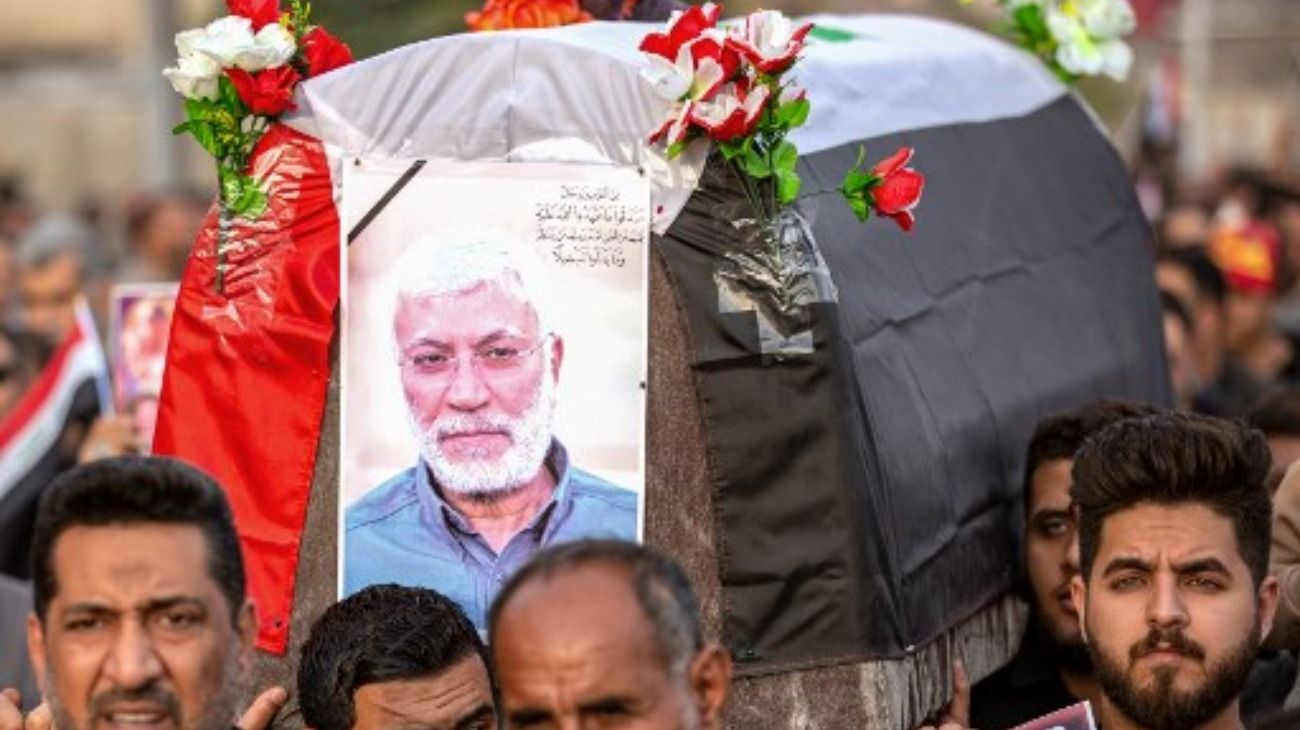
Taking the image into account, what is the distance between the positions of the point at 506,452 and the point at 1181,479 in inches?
53.9

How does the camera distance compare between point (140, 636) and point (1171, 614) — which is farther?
point (1171, 614)

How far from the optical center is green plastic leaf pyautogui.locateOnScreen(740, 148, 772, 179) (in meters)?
7.57

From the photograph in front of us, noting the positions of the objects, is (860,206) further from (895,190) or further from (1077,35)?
(1077,35)

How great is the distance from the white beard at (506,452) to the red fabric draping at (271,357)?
32cm

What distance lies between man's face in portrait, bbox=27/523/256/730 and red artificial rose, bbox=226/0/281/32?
6.50 ft

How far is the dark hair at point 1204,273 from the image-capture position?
15.7 metres

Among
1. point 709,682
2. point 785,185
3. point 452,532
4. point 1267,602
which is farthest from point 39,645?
point 1267,602

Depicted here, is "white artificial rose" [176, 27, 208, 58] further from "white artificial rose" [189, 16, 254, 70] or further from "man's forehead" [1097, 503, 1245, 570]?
"man's forehead" [1097, 503, 1245, 570]

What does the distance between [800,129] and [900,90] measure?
1107 mm

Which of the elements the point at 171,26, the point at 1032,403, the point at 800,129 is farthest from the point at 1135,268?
the point at 171,26

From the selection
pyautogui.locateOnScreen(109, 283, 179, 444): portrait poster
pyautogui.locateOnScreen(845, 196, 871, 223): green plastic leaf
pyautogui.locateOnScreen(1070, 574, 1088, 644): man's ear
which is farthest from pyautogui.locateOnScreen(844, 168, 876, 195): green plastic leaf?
pyautogui.locateOnScreen(109, 283, 179, 444): portrait poster

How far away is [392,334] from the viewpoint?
7.72 metres

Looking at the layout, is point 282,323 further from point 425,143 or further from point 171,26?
point 171,26

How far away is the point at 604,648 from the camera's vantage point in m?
5.86
